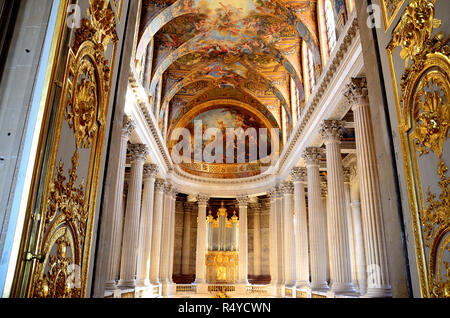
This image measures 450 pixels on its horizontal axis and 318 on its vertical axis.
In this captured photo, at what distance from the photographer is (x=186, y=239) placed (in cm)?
2289

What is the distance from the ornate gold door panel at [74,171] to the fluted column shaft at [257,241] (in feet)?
66.0

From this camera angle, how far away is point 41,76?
264 cm

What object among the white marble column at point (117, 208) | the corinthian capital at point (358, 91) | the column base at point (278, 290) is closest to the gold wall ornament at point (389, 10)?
the corinthian capital at point (358, 91)

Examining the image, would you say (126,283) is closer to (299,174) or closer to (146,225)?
(146,225)

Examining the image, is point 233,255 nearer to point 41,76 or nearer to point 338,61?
point 338,61

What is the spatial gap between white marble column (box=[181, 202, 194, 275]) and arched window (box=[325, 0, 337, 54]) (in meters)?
15.1

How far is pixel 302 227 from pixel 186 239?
1025 centimetres

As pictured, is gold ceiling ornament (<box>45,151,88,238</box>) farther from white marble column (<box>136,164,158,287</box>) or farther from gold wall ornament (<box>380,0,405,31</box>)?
white marble column (<box>136,164,158,287</box>)

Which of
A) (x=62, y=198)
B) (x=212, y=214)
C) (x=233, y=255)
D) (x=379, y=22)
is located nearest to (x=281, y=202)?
(x=233, y=255)

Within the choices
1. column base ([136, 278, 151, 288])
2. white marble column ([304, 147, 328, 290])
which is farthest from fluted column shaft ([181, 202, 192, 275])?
white marble column ([304, 147, 328, 290])

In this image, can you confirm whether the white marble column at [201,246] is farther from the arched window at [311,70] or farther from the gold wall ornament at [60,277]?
the gold wall ornament at [60,277]

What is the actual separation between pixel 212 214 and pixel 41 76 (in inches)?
855

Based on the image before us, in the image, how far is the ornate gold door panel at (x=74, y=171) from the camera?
2.56 metres

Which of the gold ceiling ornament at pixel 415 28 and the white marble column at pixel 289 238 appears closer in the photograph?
the gold ceiling ornament at pixel 415 28
